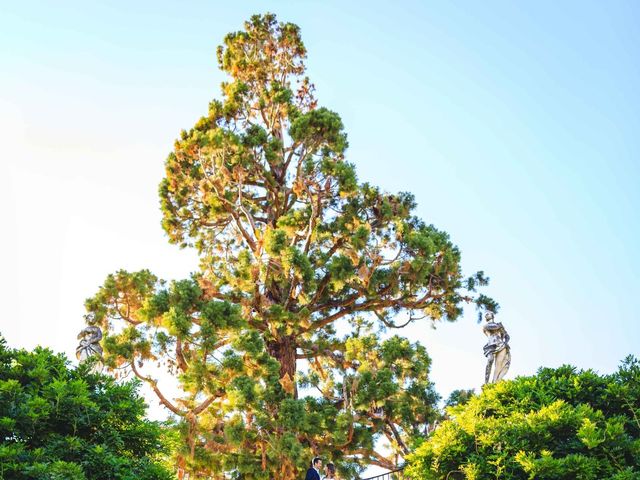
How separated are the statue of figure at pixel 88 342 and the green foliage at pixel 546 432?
22.0ft

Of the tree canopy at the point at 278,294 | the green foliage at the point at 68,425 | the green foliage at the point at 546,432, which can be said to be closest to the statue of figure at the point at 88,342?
the tree canopy at the point at 278,294

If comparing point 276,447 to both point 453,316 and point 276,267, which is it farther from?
point 453,316

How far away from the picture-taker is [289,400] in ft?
39.3

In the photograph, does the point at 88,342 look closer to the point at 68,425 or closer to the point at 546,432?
the point at 68,425

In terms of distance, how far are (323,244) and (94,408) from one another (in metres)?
9.52

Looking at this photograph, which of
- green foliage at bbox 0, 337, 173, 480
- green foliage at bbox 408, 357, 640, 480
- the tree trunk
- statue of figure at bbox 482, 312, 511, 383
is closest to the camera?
green foliage at bbox 0, 337, 173, 480

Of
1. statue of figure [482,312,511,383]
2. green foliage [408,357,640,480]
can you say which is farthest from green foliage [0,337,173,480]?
statue of figure [482,312,511,383]

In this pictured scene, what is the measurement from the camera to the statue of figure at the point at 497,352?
10.9 meters

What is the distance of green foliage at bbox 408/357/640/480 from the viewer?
5.99 m

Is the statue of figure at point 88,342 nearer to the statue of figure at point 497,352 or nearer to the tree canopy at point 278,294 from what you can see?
the tree canopy at point 278,294

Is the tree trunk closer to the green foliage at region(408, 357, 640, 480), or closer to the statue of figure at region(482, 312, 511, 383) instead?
the statue of figure at region(482, 312, 511, 383)

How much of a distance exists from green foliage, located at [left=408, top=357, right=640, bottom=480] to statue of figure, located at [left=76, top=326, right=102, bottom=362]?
22.0ft

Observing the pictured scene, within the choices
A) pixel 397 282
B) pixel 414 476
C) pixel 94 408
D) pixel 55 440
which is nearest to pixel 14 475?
pixel 55 440

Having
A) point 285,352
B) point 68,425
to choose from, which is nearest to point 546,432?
point 68,425
